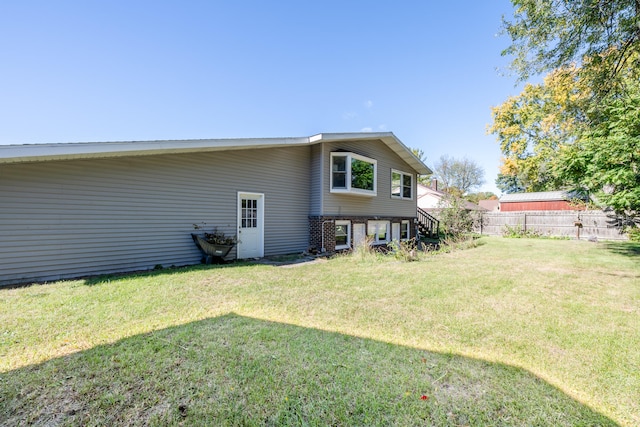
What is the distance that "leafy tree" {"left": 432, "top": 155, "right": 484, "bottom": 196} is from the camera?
1709 inches

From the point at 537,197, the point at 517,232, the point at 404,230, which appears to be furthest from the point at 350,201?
the point at 537,197

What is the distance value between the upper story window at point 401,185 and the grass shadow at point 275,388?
11508 mm

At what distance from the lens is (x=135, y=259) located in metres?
6.76

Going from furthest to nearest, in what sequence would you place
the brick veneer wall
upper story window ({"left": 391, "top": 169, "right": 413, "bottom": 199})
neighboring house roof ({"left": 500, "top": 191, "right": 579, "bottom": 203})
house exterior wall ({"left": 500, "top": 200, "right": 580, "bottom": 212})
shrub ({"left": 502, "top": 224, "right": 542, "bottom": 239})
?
neighboring house roof ({"left": 500, "top": 191, "right": 579, "bottom": 203}), house exterior wall ({"left": 500, "top": 200, "right": 580, "bottom": 212}), shrub ({"left": 502, "top": 224, "right": 542, "bottom": 239}), upper story window ({"left": 391, "top": 169, "right": 413, "bottom": 199}), the brick veneer wall

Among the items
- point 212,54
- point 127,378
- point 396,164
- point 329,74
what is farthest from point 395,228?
point 127,378

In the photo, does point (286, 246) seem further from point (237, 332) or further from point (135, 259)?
point (237, 332)

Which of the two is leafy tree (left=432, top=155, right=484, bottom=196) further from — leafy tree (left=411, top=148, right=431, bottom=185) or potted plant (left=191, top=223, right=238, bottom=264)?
potted plant (left=191, top=223, right=238, bottom=264)

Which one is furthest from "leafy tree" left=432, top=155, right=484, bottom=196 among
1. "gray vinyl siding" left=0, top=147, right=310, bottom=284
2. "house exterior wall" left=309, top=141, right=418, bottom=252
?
"gray vinyl siding" left=0, top=147, right=310, bottom=284

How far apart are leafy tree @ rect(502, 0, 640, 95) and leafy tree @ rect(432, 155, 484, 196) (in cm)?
3645

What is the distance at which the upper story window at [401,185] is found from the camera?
13.8 m

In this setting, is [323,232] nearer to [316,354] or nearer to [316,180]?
[316,180]

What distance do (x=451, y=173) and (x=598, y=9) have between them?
128ft

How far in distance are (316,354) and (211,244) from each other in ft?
18.3

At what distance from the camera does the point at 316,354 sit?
2.79 metres
